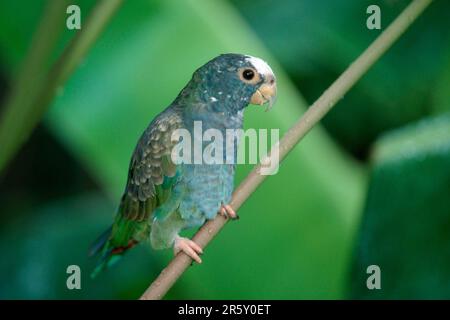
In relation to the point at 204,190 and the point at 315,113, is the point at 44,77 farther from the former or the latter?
the point at 315,113

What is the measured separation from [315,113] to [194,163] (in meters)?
0.20

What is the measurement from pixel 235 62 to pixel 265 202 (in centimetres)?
32

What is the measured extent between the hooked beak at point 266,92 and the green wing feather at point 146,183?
11cm

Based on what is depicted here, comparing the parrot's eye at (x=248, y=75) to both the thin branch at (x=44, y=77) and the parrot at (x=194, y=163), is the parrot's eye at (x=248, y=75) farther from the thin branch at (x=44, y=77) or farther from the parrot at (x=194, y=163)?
the thin branch at (x=44, y=77)

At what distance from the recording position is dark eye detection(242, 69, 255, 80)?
857 mm

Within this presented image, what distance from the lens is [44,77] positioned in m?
0.92

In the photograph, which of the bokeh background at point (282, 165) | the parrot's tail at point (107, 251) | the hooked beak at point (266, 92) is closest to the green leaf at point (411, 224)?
the bokeh background at point (282, 165)

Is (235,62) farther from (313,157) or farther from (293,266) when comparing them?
(293,266)

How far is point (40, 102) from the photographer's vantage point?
0.92 metres

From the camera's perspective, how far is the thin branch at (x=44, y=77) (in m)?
0.90

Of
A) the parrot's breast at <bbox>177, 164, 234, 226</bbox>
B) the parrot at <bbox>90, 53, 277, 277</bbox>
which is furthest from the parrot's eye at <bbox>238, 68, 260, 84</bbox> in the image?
the parrot's breast at <bbox>177, 164, 234, 226</bbox>

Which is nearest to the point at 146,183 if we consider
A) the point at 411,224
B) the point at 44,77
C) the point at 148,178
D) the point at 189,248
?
the point at 148,178

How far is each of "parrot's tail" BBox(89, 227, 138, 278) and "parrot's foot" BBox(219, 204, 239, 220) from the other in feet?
0.50
